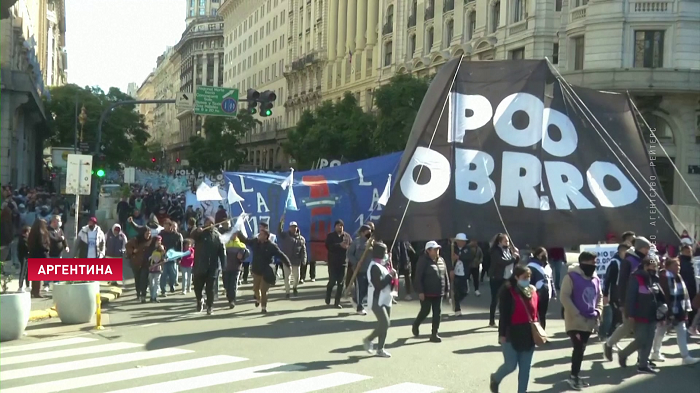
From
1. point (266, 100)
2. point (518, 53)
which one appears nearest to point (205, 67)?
point (518, 53)

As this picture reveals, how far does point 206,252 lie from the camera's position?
49.9 ft

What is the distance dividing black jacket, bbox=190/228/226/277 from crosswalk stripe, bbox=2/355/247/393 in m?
4.23

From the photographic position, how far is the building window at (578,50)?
36.3 m

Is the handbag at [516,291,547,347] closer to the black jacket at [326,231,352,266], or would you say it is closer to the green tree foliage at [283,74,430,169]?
the black jacket at [326,231,352,266]

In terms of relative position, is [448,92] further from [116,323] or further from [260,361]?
[116,323]

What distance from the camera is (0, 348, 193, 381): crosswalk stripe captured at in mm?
10023

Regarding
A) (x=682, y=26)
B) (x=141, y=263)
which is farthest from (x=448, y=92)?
(x=682, y=26)

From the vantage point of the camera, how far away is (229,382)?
9555 millimetres

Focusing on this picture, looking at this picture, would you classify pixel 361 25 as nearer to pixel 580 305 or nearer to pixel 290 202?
pixel 290 202

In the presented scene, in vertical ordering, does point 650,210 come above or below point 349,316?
above

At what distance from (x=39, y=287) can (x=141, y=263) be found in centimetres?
239

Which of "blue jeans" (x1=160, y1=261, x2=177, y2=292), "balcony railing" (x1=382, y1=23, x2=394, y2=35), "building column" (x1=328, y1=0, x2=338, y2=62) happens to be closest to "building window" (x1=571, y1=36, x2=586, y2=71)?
"balcony railing" (x1=382, y1=23, x2=394, y2=35)

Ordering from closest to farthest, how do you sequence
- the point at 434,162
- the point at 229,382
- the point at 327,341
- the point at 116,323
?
the point at 434,162 → the point at 229,382 → the point at 327,341 → the point at 116,323

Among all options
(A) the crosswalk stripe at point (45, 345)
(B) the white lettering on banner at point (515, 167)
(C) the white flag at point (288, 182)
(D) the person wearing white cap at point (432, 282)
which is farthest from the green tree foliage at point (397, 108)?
(B) the white lettering on banner at point (515, 167)
